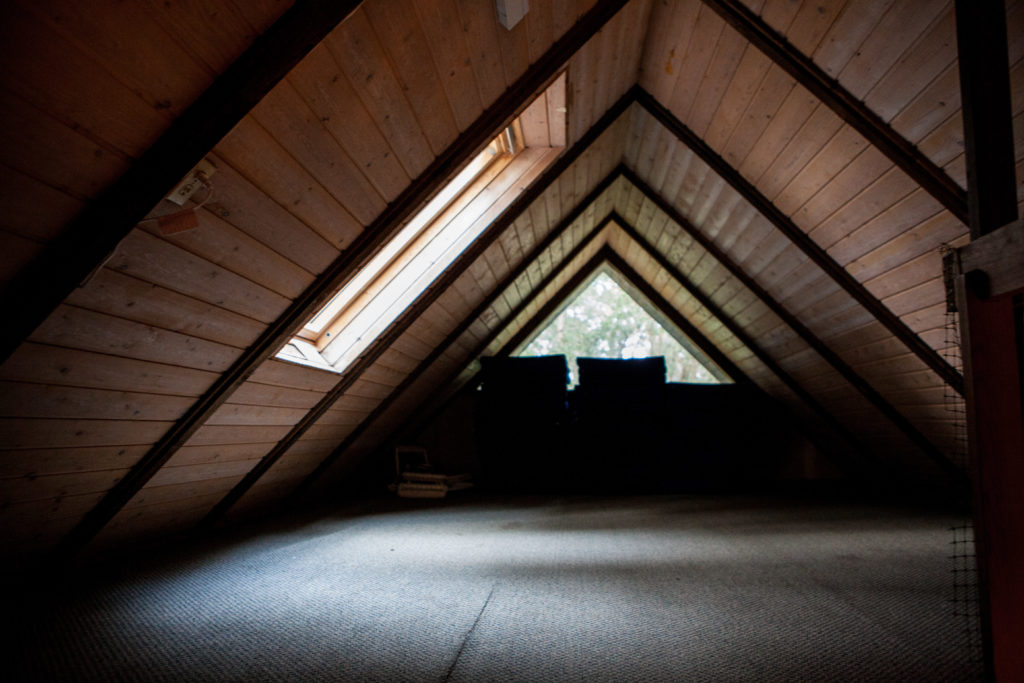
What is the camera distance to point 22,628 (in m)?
1.43

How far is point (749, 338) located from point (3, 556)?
4075 millimetres

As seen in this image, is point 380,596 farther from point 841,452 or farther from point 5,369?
→ point 841,452

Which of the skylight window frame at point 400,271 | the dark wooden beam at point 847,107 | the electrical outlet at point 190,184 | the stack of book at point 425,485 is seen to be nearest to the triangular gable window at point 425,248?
the skylight window frame at point 400,271

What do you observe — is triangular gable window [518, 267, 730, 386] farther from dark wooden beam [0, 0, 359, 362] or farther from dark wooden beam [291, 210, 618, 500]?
dark wooden beam [0, 0, 359, 362]

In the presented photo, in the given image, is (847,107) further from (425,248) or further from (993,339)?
(425,248)

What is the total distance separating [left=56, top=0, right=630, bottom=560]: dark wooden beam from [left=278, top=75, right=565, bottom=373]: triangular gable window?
498 mm

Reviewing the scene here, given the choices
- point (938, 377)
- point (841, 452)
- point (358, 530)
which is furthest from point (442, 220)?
point (841, 452)

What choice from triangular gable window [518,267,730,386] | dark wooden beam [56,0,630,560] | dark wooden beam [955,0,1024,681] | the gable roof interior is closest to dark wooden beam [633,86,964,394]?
the gable roof interior

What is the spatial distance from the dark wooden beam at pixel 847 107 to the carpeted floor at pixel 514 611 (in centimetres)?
129

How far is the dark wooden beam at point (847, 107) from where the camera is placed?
168cm

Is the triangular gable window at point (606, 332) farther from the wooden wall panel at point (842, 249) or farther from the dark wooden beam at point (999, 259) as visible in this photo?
the dark wooden beam at point (999, 259)

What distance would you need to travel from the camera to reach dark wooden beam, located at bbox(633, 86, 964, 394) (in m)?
2.39

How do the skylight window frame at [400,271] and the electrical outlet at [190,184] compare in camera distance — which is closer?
the electrical outlet at [190,184]

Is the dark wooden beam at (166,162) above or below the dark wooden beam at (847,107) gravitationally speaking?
below
